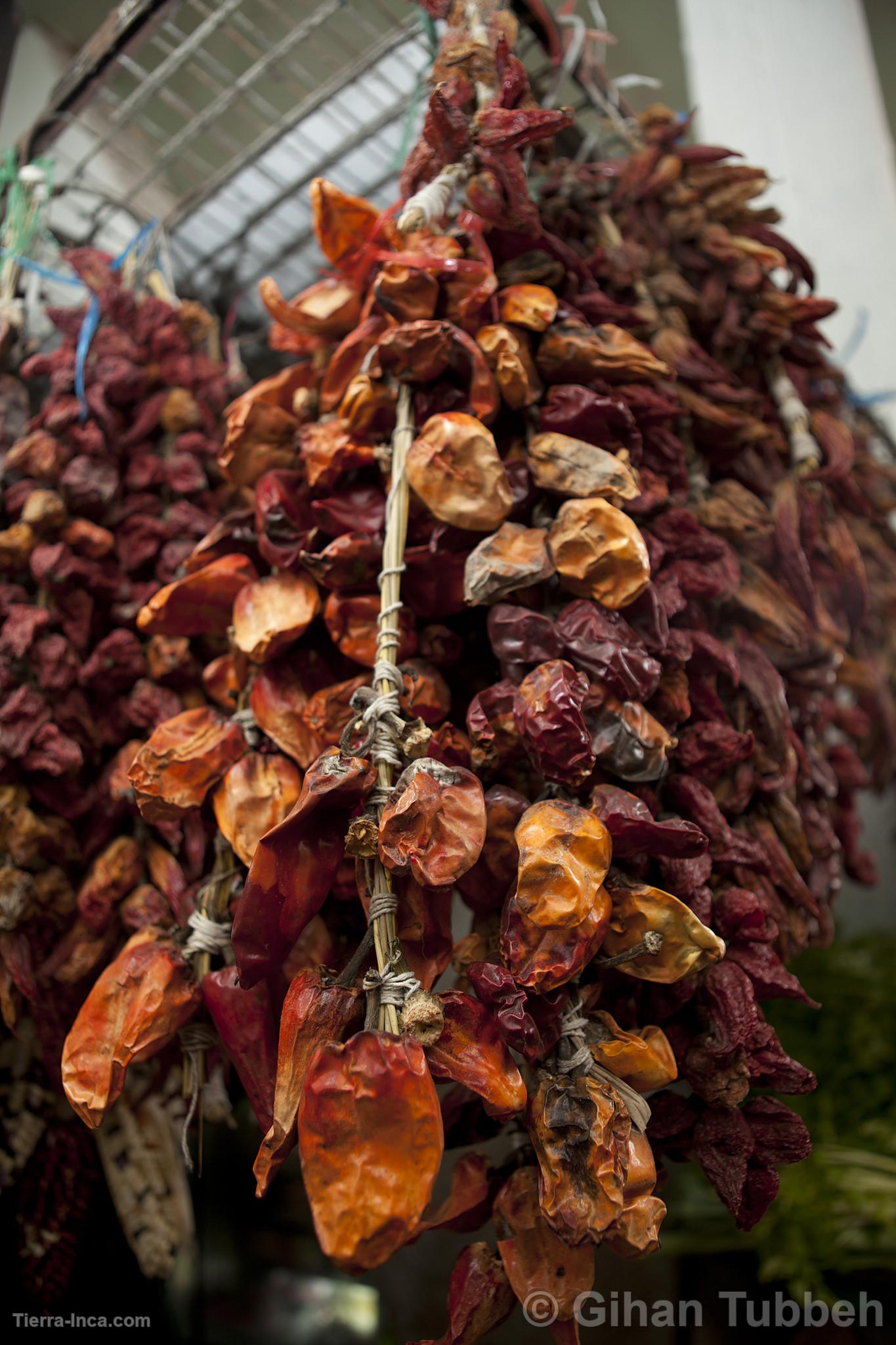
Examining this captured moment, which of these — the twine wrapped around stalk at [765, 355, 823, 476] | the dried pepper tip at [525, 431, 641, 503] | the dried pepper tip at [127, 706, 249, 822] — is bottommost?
the twine wrapped around stalk at [765, 355, 823, 476]

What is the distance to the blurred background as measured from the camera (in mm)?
908

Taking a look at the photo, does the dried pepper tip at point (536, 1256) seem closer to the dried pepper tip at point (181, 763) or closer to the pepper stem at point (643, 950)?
the pepper stem at point (643, 950)

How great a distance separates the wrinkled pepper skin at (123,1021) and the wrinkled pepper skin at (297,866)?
0.09 metres

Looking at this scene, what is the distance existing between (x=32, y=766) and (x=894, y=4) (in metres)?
2.24

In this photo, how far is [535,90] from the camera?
809 mm

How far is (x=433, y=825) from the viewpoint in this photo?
417 mm

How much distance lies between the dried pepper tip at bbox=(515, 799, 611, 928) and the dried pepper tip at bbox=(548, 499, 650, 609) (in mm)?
131

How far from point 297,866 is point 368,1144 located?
128 mm

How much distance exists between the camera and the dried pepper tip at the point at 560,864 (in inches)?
16.1

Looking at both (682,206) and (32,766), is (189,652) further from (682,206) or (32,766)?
(682,206)

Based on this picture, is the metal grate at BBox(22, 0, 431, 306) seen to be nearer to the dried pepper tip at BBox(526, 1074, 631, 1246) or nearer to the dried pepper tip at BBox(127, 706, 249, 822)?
the dried pepper tip at BBox(127, 706, 249, 822)

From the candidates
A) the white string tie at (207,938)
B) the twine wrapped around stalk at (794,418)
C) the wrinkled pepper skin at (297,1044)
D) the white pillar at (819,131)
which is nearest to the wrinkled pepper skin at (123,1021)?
the white string tie at (207,938)

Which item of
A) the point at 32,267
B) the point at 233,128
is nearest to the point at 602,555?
the point at 32,267

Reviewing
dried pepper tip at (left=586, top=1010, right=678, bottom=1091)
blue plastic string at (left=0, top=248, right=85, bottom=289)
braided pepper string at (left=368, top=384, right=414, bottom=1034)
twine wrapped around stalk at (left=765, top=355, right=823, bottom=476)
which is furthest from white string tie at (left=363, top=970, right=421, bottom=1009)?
Answer: blue plastic string at (left=0, top=248, right=85, bottom=289)
